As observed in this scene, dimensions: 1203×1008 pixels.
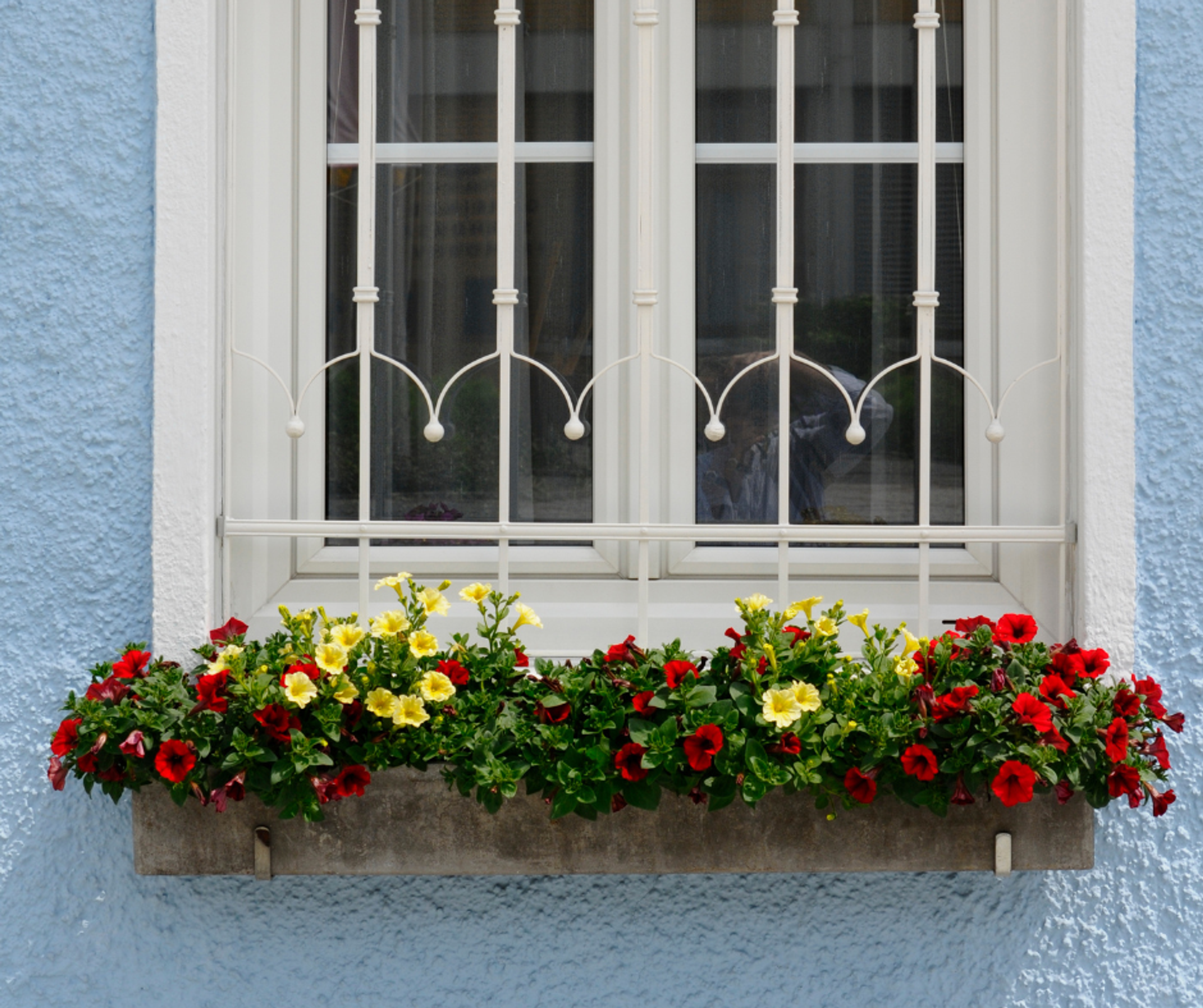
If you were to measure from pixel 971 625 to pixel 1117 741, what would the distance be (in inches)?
11.4

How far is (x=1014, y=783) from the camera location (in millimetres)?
1802

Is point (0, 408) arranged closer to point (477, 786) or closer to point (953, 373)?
point (477, 786)

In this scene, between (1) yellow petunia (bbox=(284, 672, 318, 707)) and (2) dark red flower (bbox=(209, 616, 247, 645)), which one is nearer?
(1) yellow petunia (bbox=(284, 672, 318, 707))

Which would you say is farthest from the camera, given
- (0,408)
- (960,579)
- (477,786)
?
(960,579)

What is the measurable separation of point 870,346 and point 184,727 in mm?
1422

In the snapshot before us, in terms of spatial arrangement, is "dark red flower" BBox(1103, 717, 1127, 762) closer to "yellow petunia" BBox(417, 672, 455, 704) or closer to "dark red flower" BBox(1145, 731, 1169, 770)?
"dark red flower" BBox(1145, 731, 1169, 770)

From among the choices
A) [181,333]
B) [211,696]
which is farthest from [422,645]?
[181,333]

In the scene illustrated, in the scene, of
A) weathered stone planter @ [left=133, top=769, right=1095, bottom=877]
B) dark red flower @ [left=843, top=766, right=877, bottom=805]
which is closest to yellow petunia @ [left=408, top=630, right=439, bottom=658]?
weathered stone planter @ [left=133, top=769, right=1095, bottom=877]

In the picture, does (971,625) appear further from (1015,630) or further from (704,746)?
(704,746)

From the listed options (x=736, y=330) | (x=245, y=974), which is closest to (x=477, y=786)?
(x=245, y=974)

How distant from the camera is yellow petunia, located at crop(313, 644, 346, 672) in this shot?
185 cm

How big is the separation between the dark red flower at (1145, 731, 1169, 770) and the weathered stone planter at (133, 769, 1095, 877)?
0.47ft

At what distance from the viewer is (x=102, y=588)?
2068mm

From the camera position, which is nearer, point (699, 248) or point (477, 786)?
point (477, 786)
